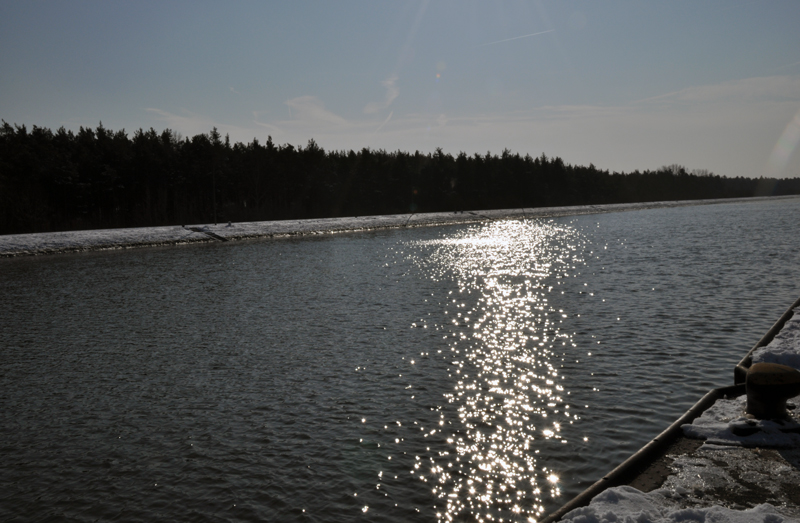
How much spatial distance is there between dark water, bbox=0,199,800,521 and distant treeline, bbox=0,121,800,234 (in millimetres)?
59370

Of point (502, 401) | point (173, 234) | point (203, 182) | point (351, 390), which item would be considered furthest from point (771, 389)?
point (203, 182)

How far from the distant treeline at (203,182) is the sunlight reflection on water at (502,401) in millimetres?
68360

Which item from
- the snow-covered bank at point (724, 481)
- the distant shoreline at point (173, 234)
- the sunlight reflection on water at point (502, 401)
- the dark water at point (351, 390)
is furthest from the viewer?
the distant shoreline at point (173, 234)

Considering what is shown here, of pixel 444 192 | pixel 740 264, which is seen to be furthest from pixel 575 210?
pixel 740 264

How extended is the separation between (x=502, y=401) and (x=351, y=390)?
10.1 ft

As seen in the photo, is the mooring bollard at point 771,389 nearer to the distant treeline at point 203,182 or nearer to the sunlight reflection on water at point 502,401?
the sunlight reflection on water at point 502,401

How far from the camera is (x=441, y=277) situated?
103ft

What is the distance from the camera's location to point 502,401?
35.9ft

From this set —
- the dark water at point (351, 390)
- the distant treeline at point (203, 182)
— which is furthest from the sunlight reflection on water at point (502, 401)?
the distant treeline at point (203, 182)

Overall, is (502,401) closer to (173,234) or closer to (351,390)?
(351,390)

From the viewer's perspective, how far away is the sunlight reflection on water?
7391 millimetres

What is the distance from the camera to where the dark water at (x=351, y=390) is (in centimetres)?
764

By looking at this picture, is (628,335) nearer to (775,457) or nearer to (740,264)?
(775,457)

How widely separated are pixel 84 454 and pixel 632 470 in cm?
808
